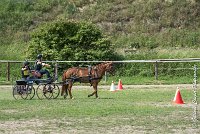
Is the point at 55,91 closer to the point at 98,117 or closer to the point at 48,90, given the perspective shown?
the point at 48,90

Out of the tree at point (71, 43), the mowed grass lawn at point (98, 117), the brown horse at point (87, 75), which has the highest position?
the tree at point (71, 43)

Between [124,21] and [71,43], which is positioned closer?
[71,43]

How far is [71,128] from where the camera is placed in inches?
524

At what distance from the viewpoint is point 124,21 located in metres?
45.8

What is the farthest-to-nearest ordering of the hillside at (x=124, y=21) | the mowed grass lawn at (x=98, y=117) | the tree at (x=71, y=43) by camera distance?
the hillside at (x=124, y=21), the tree at (x=71, y=43), the mowed grass lawn at (x=98, y=117)

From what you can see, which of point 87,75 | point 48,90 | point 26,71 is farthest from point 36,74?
point 87,75

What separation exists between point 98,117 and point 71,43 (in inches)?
865

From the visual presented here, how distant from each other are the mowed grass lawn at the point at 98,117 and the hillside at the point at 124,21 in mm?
19865

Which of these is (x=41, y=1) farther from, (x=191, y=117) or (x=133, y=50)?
(x=191, y=117)

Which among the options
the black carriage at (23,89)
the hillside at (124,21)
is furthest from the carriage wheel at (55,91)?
the hillside at (124,21)

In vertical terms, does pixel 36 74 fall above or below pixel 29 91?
above

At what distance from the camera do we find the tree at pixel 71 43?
36188 millimetres

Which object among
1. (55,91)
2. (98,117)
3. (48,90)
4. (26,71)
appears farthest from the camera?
(55,91)

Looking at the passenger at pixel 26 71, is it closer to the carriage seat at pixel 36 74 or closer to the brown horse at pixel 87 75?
the carriage seat at pixel 36 74
